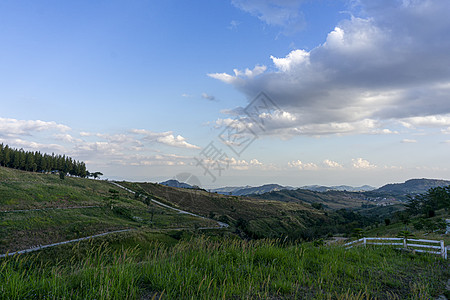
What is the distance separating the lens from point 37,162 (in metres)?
115

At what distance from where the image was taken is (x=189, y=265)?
752 cm

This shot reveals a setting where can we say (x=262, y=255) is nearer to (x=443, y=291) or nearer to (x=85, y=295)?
(x=85, y=295)

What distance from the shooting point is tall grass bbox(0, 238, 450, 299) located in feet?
17.9

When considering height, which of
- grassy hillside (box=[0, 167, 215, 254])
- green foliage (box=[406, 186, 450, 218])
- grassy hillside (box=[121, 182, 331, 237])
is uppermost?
green foliage (box=[406, 186, 450, 218])

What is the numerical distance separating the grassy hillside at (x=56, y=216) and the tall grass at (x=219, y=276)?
35.8m

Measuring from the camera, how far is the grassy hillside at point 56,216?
129 ft

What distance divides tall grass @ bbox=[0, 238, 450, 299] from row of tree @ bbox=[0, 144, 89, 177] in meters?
117

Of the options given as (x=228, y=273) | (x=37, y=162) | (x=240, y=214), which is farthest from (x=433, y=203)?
(x=37, y=162)

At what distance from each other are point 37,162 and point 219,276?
449 ft

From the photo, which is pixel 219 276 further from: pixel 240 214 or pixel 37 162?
pixel 37 162

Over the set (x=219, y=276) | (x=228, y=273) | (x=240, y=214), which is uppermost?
(x=228, y=273)

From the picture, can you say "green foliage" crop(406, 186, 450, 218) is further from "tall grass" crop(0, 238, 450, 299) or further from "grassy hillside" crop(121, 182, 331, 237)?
"tall grass" crop(0, 238, 450, 299)

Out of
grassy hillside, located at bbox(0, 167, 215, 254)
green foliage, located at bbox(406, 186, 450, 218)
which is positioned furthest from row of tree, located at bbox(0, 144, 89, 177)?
green foliage, located at bbox(406, 186, 450, 218)

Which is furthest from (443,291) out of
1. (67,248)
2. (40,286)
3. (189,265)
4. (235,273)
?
(67,248)
